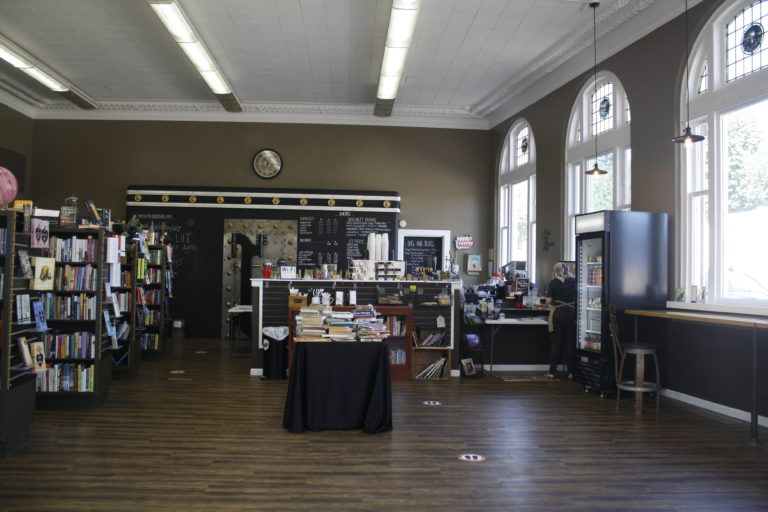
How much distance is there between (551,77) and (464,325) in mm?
4833

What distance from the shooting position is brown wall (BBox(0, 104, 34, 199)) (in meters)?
11.4

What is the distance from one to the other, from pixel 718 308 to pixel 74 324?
694cm

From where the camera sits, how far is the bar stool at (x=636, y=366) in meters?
6.04

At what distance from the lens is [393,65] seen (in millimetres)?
8711

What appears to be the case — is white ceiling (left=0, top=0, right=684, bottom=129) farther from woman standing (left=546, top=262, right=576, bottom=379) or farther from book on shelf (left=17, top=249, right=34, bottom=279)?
book on shelf (left=17, top=249, right=34, bottom=279)

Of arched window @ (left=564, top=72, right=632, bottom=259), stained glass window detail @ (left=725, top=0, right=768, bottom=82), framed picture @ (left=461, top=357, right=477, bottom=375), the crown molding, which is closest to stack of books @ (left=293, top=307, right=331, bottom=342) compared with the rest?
framed picture @ (left=461, top=357, right=477, bottom=375)

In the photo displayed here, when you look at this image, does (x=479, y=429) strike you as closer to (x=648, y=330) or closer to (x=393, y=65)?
(x=648, y=330)

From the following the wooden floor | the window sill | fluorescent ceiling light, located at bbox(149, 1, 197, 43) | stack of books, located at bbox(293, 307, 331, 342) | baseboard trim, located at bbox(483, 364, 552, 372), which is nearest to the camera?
the wooden floor

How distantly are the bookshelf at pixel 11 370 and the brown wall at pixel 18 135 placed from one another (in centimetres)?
833

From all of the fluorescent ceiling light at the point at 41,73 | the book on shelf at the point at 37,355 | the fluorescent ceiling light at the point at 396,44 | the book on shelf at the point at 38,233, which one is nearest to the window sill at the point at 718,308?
the fluorescent ceiling light at the point at 396,44

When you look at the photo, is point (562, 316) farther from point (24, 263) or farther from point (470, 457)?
point (24, 263)

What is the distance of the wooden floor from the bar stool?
220mm

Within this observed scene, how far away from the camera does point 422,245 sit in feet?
41.1

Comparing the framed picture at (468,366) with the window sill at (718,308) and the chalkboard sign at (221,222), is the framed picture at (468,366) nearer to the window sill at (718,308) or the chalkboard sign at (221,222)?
the window sill at (718,308)
